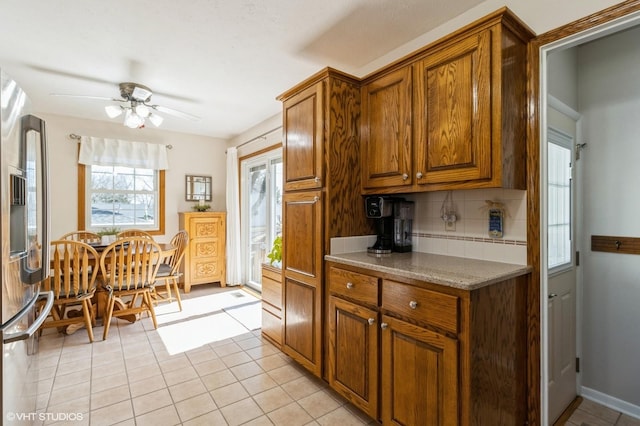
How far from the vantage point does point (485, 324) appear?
137 cm

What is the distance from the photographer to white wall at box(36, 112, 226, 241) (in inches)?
157

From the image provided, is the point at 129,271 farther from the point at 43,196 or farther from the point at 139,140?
the point at 139,140

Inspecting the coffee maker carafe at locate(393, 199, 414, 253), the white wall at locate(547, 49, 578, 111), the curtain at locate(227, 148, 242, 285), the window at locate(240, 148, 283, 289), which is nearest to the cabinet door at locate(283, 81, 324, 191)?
the coffee maker carafe at locate(393, 199, 414, 253)

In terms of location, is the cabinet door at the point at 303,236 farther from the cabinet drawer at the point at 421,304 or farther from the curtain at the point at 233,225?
the curtain at the point at 233,225

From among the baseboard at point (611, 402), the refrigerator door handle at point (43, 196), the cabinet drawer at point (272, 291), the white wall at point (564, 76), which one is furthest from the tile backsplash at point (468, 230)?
the refrigerator door handle at point (43, 196)

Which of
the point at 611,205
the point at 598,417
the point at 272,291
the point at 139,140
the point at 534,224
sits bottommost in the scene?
the point at 598,417

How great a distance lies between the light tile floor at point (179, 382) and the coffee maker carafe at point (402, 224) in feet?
3.60

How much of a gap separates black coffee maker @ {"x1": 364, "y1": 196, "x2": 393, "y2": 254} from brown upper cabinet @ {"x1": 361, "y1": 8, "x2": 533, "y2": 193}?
135 mm

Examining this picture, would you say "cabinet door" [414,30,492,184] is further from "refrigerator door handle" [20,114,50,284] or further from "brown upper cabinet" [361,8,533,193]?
"refrigerator door handle" [20,114,50,284]

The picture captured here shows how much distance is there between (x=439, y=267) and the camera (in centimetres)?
160

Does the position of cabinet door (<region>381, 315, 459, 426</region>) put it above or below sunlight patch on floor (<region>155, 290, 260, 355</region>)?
above

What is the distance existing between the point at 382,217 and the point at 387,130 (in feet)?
1.95

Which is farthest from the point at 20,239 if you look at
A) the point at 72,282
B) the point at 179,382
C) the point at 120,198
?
the point at 120,198

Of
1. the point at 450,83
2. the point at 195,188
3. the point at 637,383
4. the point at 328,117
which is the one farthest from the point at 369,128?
the point at 195,188
